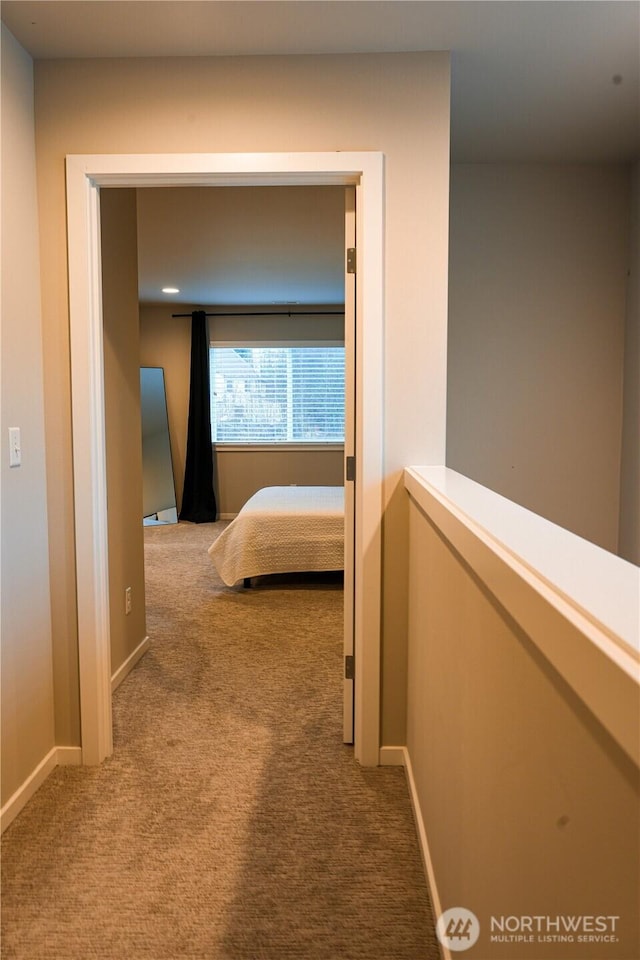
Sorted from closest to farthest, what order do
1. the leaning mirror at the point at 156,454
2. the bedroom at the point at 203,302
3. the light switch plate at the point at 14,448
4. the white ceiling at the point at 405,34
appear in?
1. the white ceiling at the point at 405,34
2. the light switch plate at the point at 14,448
3. the bedroom at the point at 203,302
4. the leaning mirror at the point at 156,454

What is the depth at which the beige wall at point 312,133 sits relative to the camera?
217 centimetres

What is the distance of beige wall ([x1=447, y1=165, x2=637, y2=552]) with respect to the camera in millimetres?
3322

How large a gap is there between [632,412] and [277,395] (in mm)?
5011

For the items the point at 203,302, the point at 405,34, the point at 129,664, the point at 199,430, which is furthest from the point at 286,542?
the point at 203,302

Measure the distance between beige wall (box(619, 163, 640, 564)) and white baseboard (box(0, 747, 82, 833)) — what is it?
8.56 ft

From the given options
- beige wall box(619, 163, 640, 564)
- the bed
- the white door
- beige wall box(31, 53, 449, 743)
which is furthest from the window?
beige wall box(31, 53, 449, 743)

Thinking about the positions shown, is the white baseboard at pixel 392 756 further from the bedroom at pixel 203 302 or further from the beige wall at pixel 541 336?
the beige wall at pixel 541 336

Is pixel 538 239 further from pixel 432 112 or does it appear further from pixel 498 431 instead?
pixel 432 112

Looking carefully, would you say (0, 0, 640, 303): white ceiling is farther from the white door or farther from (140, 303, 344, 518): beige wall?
(140, 303, 344, 518): beige wall

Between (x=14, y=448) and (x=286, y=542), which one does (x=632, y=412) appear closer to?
(x=286, y=542)

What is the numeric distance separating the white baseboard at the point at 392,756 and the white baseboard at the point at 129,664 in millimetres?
1317

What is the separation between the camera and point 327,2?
1.87 m

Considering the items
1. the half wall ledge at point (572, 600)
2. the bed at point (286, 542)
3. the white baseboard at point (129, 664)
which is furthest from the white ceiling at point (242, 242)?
the half wall ledge at point (572, 600)

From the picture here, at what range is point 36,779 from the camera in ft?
7.22
